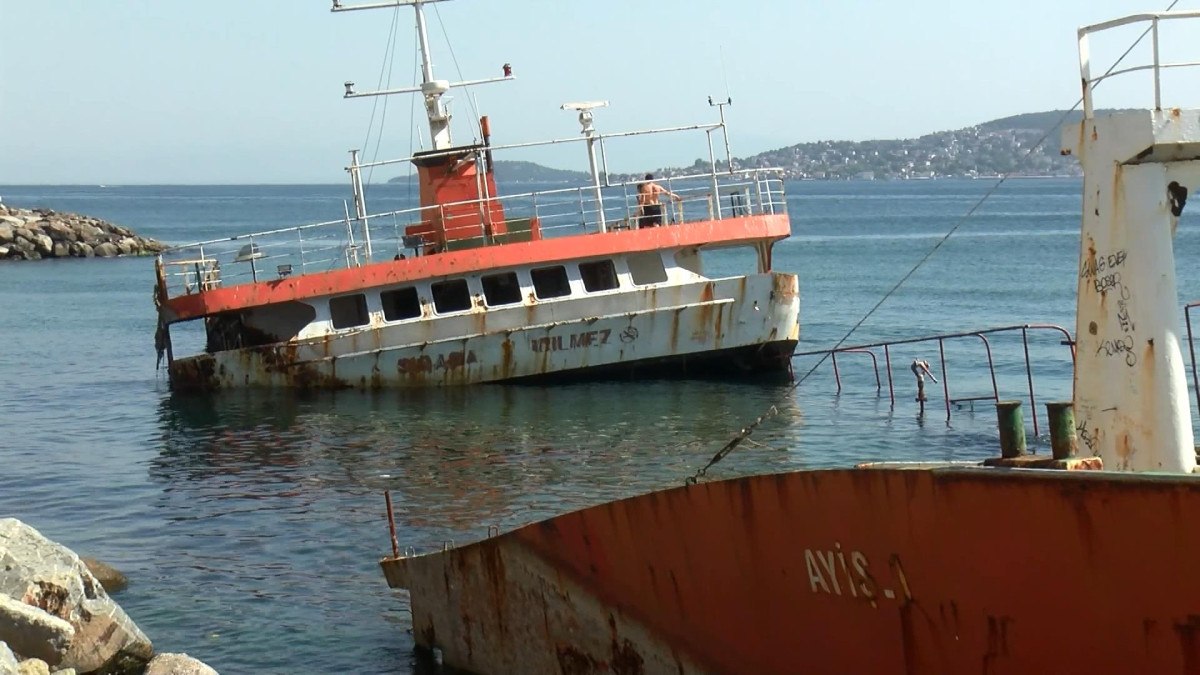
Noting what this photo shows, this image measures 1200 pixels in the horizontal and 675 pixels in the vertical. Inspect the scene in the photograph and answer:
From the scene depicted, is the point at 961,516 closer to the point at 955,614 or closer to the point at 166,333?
the point at 955,614

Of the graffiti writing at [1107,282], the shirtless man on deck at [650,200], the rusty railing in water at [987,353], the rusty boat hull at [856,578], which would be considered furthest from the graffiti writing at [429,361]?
the graffiti writing at [1107,282]

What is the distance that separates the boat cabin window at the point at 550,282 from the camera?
86.3 ft

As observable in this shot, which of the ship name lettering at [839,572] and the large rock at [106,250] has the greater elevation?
the large rock at [106,250]

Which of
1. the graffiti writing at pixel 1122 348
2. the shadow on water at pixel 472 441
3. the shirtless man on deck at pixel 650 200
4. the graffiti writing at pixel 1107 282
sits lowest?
the shadow on water at pixel 472 441

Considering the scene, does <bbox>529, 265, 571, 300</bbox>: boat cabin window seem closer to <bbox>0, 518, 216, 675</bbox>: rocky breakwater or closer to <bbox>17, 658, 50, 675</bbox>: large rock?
<bbox>0, 518, 216, 675</bbox>: rocky breakwater

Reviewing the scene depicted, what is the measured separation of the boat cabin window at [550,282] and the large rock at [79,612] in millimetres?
15381

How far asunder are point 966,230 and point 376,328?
62.3 metres

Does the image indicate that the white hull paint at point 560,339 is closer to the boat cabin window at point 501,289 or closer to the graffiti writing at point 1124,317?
the boat cabin window at point 501,289

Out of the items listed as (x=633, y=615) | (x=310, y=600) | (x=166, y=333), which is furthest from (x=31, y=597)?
(x=166, y=333)

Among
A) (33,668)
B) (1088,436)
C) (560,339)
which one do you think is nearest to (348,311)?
(560,339)

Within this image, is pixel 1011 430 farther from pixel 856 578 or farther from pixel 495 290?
pixel 495 290

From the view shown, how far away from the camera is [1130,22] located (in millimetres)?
7309

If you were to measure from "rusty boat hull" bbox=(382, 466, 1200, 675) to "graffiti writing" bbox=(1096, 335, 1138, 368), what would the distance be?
1124mm

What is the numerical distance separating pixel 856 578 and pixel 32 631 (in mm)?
6296
